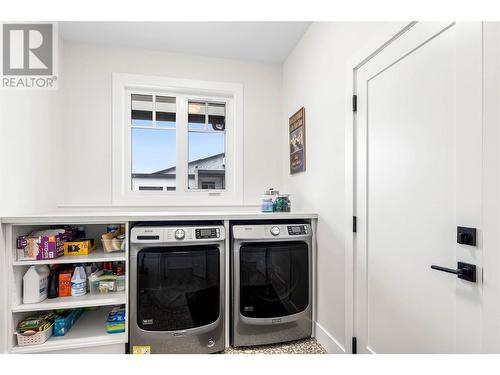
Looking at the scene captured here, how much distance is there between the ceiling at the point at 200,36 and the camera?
7.28 ft

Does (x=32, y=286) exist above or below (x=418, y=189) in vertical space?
below

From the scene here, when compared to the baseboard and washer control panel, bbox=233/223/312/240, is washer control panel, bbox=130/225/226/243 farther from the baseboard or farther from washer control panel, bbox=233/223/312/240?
the baseboard

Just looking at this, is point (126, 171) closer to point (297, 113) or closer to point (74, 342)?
point (74, 342)

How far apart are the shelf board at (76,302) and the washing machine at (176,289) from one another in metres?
0.16

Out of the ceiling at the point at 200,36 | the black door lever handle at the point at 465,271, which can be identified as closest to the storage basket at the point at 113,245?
the ceiling at the point at 200,36

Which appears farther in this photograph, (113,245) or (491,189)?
(113,245)

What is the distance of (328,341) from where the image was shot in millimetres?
1828

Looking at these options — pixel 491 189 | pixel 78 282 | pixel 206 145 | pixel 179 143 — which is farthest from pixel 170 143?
pixel 491 189

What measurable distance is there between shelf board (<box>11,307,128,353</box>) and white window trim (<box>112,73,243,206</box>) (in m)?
1.07

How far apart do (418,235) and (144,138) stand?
255cm

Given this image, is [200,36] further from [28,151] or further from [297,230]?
[297,230]

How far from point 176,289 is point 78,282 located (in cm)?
72

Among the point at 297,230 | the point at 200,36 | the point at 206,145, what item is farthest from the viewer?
the point at 206,145

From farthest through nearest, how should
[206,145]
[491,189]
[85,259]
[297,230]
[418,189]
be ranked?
[206,145] → [297,230] → [85,259] → [418,189] → [491,189]
